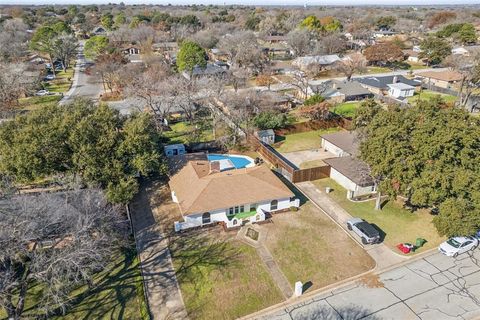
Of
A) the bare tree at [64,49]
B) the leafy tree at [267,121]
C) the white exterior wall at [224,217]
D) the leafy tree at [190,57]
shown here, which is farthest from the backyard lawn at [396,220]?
the bare tree at [64,49]

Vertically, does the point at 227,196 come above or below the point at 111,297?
above

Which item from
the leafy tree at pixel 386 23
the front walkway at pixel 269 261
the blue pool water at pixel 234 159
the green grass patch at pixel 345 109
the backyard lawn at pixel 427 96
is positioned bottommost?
the front walkway at pixel 269 261

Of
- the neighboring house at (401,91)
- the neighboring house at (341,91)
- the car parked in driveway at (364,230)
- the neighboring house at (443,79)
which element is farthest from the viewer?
the neighboring house at (443,79)

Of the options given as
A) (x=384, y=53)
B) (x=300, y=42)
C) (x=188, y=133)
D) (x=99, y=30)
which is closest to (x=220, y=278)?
(x=188, y=133)

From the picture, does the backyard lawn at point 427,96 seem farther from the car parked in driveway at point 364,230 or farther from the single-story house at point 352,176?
the car parked in driveway at point 364,230

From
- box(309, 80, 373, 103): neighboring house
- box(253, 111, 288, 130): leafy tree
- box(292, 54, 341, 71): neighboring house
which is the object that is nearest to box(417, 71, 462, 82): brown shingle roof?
box(309, 80, 373, 103): neighboring house

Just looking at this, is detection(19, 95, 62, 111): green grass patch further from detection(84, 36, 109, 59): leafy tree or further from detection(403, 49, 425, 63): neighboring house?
detection(403, 49, 425, 63): neighboring house

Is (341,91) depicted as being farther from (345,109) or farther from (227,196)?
(227,196)
